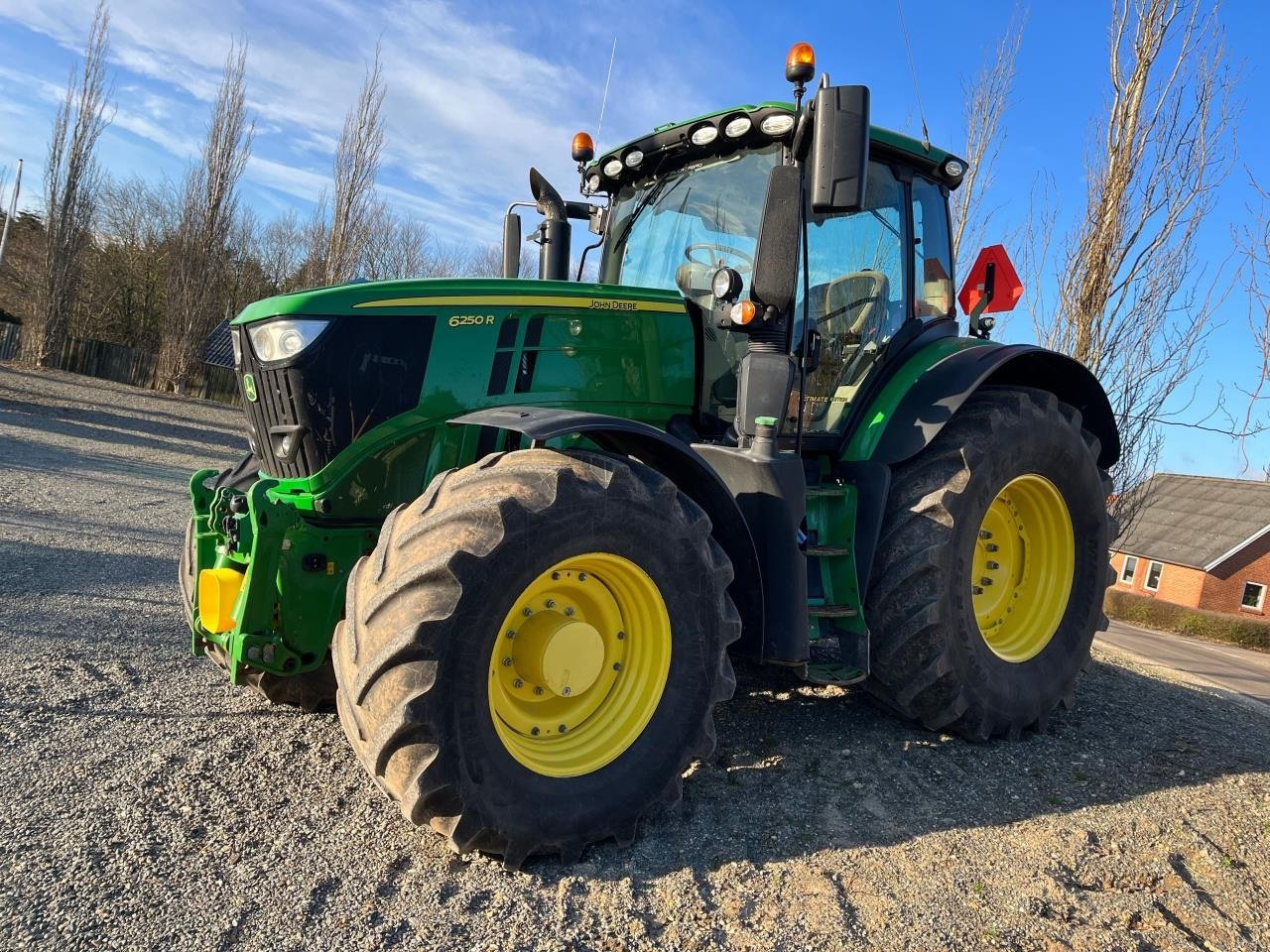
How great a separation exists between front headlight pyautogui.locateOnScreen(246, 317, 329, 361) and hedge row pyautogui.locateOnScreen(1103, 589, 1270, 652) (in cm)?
2285

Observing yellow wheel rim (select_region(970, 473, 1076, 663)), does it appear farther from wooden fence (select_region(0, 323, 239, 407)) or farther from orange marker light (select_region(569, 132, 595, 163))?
wooden fence (select_region(0, 323, 239, 407))

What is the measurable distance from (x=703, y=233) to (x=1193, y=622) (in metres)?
24.6

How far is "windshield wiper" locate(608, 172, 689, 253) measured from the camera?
155 inches

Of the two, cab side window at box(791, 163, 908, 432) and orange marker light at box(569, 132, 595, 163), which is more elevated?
orange marker light at box(569, 132, 595, 163)

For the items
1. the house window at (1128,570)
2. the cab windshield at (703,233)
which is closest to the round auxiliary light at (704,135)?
the cab windshield at (703,233)

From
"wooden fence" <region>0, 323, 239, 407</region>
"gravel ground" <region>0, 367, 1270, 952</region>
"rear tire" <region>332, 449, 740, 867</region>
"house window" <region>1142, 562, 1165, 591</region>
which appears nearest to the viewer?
"gravel ground" <region>0, 367, 1270, 952</region>

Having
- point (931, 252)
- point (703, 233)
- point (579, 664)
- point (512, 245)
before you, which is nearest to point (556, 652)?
point (579, 664)

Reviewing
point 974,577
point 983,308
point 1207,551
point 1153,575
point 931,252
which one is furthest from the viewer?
point 1153,575

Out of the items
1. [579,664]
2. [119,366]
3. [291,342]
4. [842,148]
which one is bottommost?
[579,664]

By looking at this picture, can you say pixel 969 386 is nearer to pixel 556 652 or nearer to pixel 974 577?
pixel 974 577

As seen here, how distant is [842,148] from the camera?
282 centimetres

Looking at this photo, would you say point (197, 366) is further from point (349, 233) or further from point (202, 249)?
point (349, 233)

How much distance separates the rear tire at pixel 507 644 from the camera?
7.38 ft

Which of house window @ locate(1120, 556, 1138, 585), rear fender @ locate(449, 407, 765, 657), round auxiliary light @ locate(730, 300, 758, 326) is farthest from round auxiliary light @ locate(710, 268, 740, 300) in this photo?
house window @ locate(1120, 556, 1138, 585)
